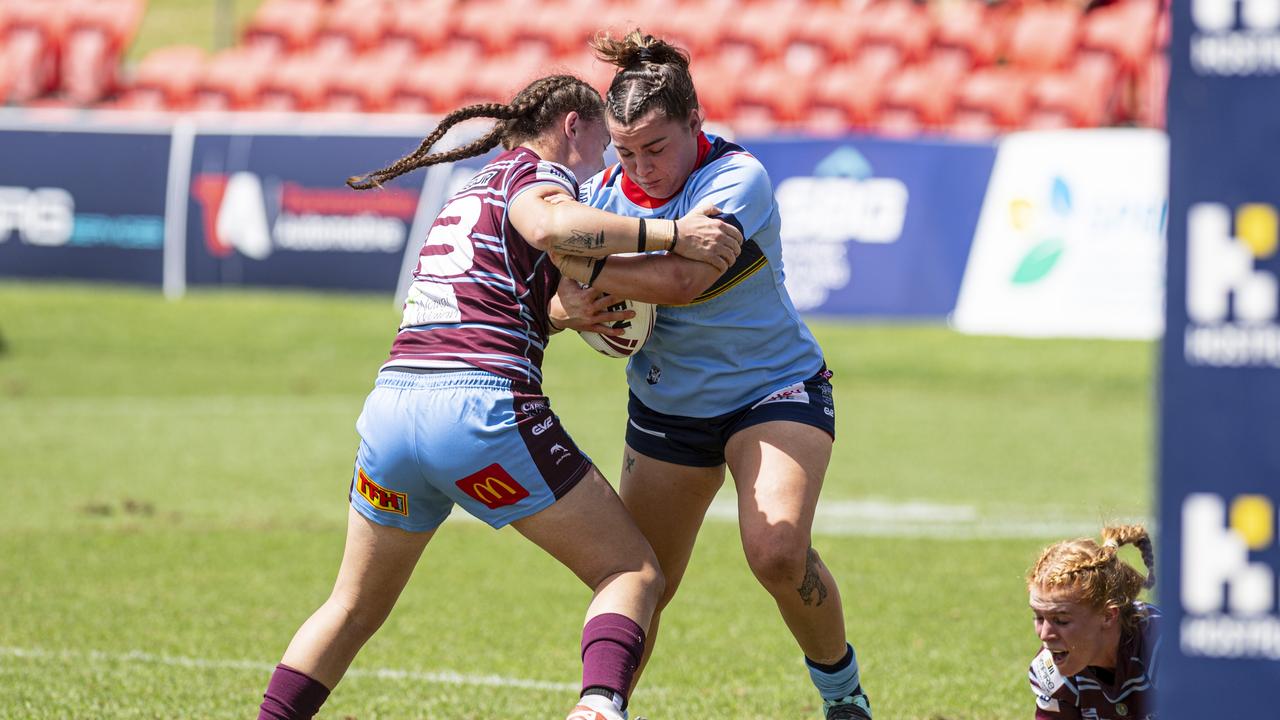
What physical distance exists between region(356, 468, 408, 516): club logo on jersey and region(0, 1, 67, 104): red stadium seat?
20200mm

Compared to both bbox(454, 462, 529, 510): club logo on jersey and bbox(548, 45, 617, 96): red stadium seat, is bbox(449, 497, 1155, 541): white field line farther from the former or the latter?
bbox(548, 45, 617, 96): red stadium seat

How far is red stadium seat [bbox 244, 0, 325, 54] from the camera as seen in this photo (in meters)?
22.9

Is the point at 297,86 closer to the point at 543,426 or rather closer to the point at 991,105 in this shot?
the point at 991,105

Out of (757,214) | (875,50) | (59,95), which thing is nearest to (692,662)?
(757,214)

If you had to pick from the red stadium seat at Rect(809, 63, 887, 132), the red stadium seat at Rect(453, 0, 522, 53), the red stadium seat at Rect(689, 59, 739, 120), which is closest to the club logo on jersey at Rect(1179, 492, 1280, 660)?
the red stadium seat at Rect(809, 63, 887, 132)

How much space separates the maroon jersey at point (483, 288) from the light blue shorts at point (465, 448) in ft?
0.19

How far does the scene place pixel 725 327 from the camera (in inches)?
183

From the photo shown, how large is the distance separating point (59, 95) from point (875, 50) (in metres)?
11.6

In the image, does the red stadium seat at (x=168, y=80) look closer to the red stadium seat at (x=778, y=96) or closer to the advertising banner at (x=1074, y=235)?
the red stadium seat at (x=778, y=96)

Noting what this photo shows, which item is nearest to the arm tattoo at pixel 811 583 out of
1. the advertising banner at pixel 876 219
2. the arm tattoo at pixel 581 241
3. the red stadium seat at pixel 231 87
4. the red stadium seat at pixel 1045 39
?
the arm tattoo at pixel 581 241

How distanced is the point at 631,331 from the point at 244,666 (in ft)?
7.78

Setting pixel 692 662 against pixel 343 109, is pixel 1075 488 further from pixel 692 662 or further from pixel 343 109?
pixel 343 109

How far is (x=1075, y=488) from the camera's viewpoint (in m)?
10.3

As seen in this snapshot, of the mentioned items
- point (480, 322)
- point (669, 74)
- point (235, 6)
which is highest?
point (669, 74)
